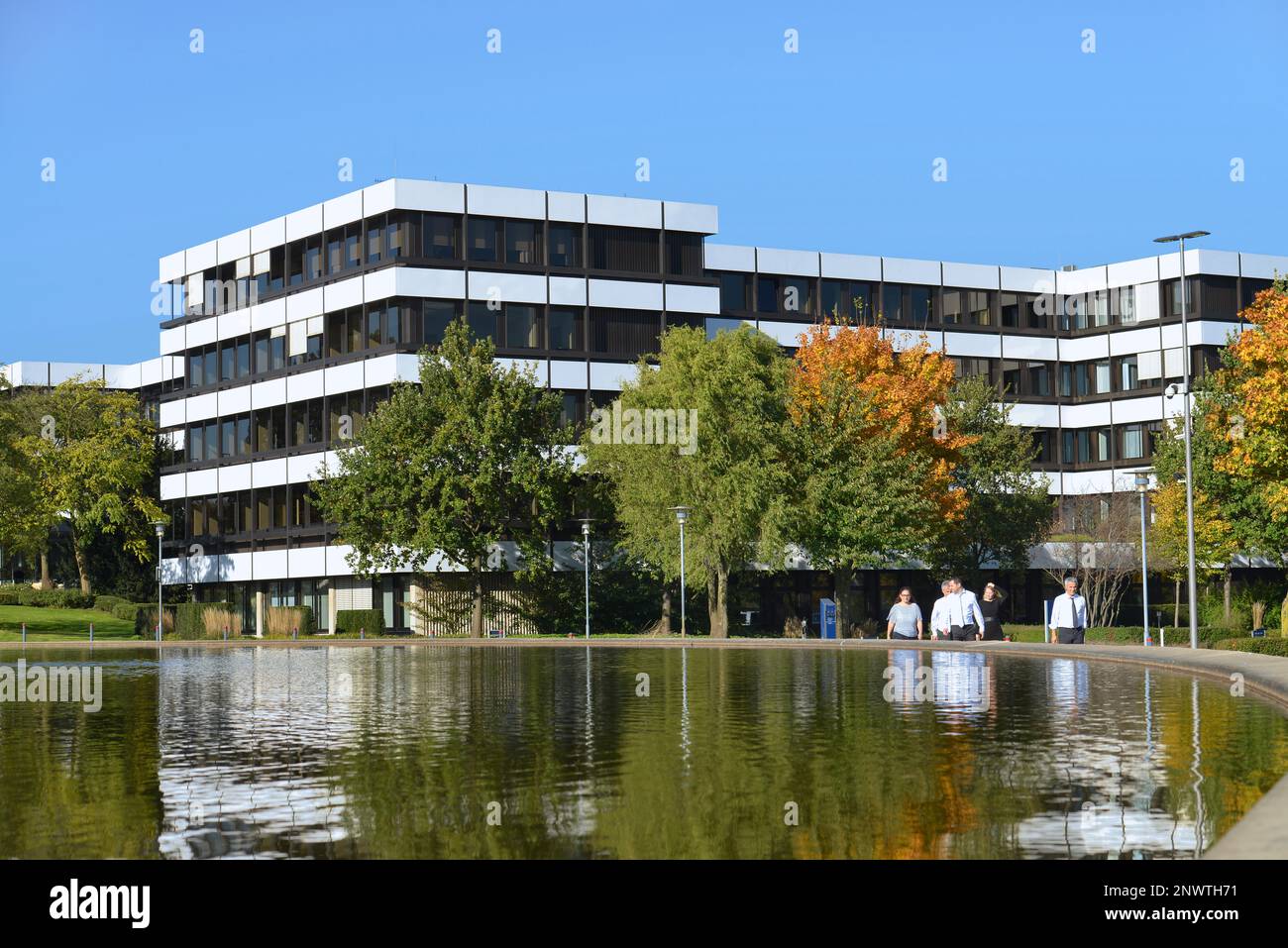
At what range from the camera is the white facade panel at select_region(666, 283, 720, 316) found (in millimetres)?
75188

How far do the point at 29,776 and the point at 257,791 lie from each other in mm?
2661

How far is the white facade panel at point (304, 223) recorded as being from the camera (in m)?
74.6

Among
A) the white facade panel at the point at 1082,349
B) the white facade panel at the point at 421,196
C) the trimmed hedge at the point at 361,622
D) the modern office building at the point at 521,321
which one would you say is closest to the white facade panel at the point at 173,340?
the modern office building at the point at 521,321

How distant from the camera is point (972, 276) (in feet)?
285

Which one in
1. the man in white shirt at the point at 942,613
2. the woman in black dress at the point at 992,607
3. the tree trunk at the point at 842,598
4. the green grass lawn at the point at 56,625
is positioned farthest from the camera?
the green grass lawn at the point at 56,625

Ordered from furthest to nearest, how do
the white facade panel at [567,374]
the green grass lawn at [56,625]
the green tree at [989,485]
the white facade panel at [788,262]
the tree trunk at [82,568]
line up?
the tree trunk at [82,568] < the white facade panel at [788,262] < the white facade panel at [567,374] < the green grass lawn at [56,625] < the green tree at [989,485]

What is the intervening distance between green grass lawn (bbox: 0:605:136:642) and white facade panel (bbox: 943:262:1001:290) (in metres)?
44.4

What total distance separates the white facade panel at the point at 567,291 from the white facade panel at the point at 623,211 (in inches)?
119

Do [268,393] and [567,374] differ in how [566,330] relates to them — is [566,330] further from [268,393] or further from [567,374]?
[268,393]

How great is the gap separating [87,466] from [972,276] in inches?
1858

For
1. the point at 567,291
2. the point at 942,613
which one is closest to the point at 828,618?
the point at 567,291

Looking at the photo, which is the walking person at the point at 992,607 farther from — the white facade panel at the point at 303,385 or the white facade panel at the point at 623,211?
the white facade panel at the point at 303,385

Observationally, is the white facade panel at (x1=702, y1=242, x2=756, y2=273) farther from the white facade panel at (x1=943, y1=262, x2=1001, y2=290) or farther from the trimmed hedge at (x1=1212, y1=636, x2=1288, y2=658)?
the trimmed hedge at (x1=1212, y1=636, x2=1288, y2=658)
